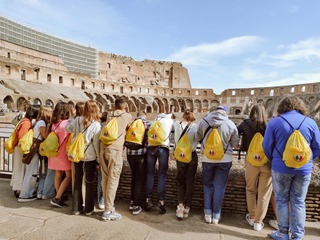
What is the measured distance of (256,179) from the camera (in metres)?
2.79

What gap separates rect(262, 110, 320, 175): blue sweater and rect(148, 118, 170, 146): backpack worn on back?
1.45 metres

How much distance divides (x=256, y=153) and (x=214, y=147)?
1.85 feet

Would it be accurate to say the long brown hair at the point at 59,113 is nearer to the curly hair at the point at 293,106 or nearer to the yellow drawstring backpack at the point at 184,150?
the yellow drawstring backpack at the point at 184,150

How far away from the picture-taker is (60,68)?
33.3m

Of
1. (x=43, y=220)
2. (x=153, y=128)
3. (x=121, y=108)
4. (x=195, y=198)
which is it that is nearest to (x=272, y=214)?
(x=195, y=198)

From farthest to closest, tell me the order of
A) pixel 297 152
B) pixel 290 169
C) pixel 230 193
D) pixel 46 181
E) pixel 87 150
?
pixel 46 181 < pixel 230 193 < pixel 87 150 < pixel 290 169 < pixel 297 152

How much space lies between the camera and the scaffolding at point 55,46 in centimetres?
2967

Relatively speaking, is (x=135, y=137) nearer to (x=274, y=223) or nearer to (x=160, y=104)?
(x=274, y=223)

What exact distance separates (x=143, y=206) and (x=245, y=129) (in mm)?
2126

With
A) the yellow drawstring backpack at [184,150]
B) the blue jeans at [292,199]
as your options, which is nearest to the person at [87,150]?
the yellow drawstring backpack at [184,150]

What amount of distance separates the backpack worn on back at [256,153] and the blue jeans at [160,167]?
4.20ft

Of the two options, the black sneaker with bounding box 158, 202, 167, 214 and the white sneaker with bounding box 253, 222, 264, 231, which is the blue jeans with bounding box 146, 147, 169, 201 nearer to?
the black sneaker with bounding box 158, 202, 167, 214

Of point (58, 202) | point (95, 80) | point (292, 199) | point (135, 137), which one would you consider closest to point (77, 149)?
point (135, 137)

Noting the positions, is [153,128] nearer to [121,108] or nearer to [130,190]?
[121,108]
